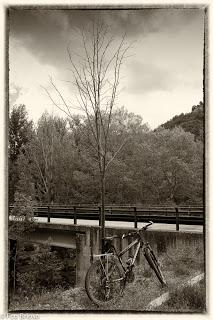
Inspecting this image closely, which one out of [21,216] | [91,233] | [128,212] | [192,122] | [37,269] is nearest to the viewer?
[192,122]

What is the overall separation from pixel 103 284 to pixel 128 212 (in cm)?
251

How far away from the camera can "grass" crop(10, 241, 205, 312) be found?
5684 millimetres

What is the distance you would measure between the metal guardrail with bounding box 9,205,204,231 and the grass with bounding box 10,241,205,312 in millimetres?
937

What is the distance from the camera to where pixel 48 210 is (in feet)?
23.8

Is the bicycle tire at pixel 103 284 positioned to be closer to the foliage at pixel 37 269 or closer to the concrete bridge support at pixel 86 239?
the concrete bridge support at pixel 86 239

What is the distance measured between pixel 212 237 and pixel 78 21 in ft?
13.1

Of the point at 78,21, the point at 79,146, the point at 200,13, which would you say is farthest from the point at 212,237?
the point at 78,21

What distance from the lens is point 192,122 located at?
21.2ft

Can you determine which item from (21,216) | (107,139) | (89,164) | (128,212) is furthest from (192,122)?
(21,216)

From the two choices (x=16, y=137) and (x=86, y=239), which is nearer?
(x=16, y=137)

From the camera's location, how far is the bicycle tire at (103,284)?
18.7 ft

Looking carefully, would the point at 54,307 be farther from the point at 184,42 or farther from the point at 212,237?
the point at 184,42

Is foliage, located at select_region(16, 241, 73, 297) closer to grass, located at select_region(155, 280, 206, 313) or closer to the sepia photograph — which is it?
the sepia photograph

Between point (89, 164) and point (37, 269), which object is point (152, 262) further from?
point (37, 269)
